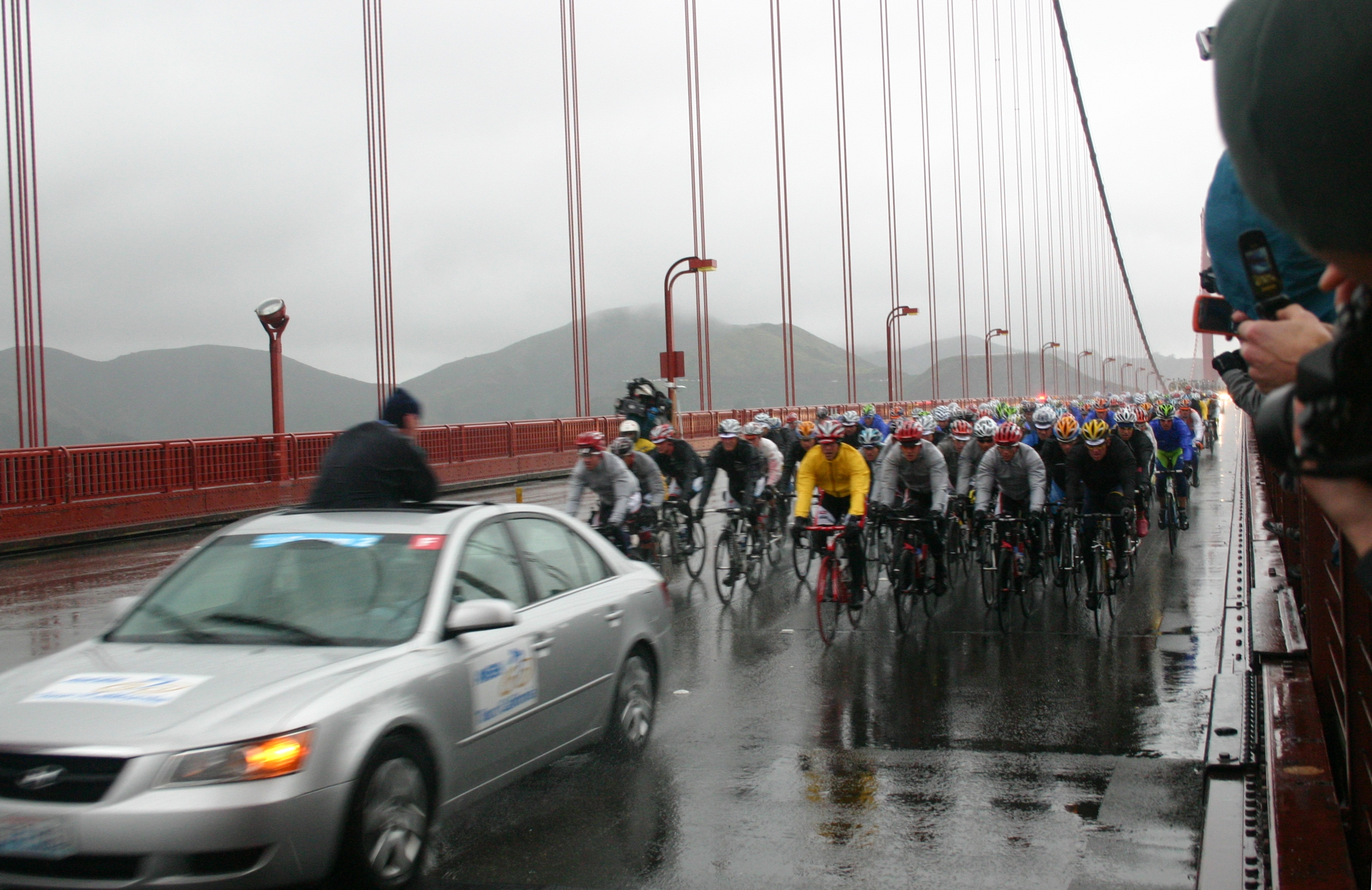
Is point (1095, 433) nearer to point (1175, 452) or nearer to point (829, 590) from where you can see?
point (829, 590)

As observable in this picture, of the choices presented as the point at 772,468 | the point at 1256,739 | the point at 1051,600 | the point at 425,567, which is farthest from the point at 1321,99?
the point at 772,468

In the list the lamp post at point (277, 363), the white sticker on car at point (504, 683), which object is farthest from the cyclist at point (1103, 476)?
the lamp post at point (277, 363)

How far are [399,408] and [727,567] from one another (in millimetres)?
6427

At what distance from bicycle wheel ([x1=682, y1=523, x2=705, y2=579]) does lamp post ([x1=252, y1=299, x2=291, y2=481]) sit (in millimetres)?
9659

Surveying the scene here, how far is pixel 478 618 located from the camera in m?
4.73

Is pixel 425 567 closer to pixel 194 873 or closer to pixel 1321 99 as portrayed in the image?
pixel 194 873

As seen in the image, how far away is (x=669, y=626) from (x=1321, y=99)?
19.4 ft

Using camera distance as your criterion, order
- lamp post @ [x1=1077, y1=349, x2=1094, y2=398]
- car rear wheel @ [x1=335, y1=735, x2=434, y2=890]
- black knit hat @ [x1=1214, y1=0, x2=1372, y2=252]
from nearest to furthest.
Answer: black knit hat @ [x1=1214, y1=0, x2=1372, y2=252] < car rear wheel @ [x1=335, y1=735, x2=434, y2=890] < lamp post @ [x1=1077, y1=349, x2=1094, y2=398]

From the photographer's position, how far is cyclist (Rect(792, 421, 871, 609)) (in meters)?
10.5

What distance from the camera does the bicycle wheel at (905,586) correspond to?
10.3 meters

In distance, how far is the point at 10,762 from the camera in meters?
3.76

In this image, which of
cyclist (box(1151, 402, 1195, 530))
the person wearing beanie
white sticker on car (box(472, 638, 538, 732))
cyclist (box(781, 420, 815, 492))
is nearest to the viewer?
white sticker on car (box(472, 638, 538, 732))

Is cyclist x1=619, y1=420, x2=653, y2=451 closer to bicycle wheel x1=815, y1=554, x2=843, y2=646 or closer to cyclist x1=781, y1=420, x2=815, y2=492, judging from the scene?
cyclist x1=781, y1=420, x2=815, y2=492

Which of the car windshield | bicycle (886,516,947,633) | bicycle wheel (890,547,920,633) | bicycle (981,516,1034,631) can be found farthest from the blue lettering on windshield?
bicycle (981,516,1034,631)
